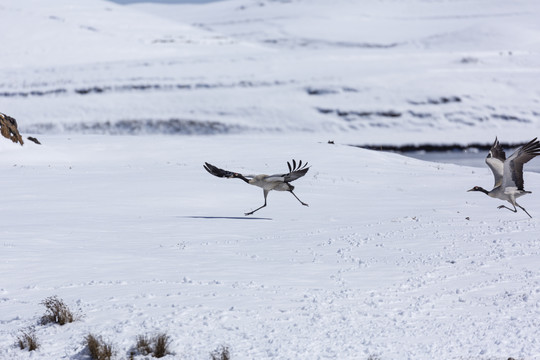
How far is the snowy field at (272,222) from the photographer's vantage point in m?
9.41

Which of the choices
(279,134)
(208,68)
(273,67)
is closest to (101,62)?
(208,68)

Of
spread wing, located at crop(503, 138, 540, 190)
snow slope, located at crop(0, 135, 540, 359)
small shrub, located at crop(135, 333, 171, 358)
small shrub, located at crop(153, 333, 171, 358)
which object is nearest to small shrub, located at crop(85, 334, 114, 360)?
snow slope, located at crop(0, 135, 540, 359)

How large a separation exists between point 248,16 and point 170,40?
49.7 meters

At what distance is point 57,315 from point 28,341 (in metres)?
0.67

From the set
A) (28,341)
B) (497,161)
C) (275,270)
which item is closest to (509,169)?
(497,161)

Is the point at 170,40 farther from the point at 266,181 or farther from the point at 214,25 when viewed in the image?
the point at 266,181

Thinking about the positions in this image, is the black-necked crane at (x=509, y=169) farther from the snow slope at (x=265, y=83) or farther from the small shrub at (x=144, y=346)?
the snow slope at (x=265, y=83)

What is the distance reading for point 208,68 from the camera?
234 feet

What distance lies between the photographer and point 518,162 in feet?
45.9

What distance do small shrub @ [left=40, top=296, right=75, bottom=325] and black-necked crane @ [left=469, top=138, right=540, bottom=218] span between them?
7604mm

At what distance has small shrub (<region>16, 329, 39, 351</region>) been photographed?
29.5 feet

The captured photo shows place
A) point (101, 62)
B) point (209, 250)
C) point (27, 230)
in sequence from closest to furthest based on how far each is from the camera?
point (209, 250) → point (27, 230) → point (101, 62)

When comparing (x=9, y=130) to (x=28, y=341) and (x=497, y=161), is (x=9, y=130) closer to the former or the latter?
(x=497, y=161)

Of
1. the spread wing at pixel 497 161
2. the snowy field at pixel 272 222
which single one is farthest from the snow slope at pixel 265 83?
the spread wing at pixel 497 161
